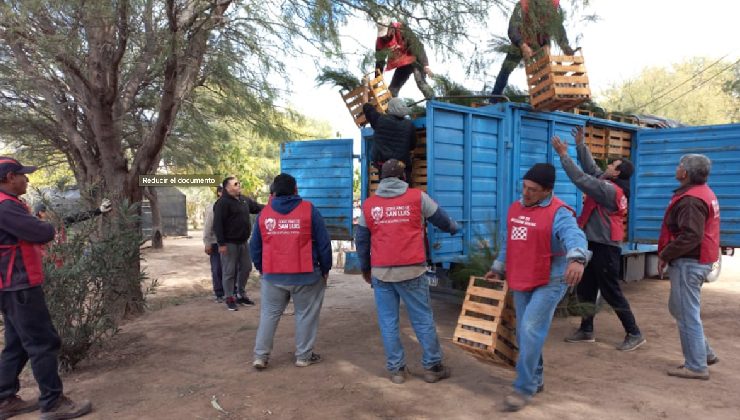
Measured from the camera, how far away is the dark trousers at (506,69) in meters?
5.59

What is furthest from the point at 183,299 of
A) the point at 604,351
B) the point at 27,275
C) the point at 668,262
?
→ the point at 668,262

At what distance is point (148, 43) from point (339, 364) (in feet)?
13.4

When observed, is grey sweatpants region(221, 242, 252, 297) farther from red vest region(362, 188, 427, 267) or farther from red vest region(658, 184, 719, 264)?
red vest region(658, 184, 719, 264)

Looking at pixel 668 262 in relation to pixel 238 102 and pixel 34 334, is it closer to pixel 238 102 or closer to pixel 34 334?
pixel 34 334

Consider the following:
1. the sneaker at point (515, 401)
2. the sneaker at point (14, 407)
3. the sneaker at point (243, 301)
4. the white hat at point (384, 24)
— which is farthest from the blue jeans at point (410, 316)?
the sneaker at point (243, 301)

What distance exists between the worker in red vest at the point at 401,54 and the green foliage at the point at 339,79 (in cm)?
30

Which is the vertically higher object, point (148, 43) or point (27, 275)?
point (148, 43)

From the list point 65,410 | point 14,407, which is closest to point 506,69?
point 65,410

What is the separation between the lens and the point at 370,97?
5656 millimetres

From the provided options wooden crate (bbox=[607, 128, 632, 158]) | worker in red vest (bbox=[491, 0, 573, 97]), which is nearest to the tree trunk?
worker in red vest (bbox=[491, 0, 573, 97])

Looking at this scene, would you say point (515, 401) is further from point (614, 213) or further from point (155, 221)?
point (155, 221)

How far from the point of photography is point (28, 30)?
5234 millimetres

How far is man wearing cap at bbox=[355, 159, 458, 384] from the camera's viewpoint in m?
3.84

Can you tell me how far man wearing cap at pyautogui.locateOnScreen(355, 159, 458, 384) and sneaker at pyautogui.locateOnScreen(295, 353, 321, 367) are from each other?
2.51ft
